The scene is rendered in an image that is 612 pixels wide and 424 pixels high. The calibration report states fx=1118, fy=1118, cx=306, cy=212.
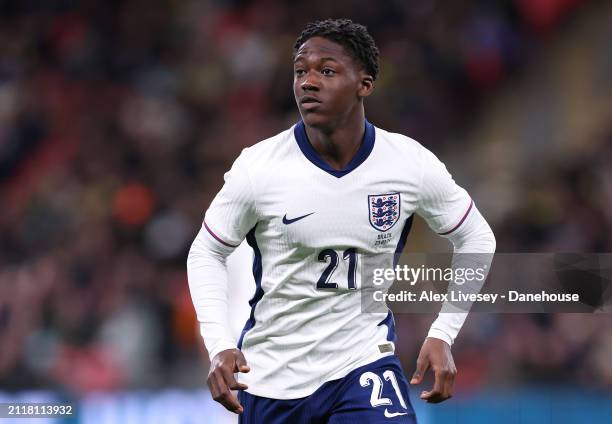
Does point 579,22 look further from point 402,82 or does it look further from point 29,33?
point 29,33

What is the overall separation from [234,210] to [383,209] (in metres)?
0.54

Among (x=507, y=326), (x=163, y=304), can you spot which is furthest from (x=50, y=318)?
(x=507, y=326)

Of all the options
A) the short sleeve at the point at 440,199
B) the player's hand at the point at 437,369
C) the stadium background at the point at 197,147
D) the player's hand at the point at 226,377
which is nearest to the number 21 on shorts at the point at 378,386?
the player's hand at the point at 437,369

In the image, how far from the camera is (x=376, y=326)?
13.2ft

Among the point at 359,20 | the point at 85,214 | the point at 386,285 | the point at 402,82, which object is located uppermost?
the point at 359,20

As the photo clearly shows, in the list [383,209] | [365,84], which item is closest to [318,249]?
[383,209]

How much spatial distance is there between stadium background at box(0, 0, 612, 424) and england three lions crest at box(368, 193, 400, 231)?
3340 mm

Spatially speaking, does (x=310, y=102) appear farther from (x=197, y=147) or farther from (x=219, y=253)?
(x=197, y=147)

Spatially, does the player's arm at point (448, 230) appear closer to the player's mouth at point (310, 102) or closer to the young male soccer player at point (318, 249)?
the young male soccer player at point (318, 249)

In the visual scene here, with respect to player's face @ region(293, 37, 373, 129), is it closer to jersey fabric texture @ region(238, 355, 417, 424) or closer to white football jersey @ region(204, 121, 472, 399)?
white football jersey @ region(204, 121, 472, 399)

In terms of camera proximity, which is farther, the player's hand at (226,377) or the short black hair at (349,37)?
the short black hair at (349,37)

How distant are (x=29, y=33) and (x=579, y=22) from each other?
544cm

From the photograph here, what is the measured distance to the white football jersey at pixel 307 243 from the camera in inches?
155

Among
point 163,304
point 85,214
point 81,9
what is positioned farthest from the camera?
point 81,9
